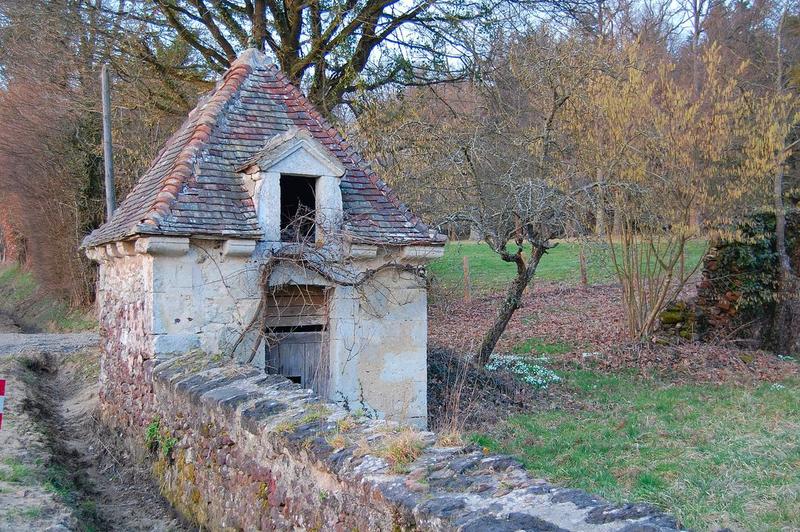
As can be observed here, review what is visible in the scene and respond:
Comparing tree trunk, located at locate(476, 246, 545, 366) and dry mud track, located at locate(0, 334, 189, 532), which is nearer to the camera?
dry mud track, located at locate(0, 334, 189, 532)

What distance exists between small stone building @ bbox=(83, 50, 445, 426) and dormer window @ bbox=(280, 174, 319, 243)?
7cm

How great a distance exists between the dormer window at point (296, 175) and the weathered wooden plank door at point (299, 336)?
2.49 ft

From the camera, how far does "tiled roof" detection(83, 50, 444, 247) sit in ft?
26.4

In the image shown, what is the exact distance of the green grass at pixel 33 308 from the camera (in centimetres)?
2384

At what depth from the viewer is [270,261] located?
826cm

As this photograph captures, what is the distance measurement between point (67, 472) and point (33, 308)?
2303cm

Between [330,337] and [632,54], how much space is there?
803cm

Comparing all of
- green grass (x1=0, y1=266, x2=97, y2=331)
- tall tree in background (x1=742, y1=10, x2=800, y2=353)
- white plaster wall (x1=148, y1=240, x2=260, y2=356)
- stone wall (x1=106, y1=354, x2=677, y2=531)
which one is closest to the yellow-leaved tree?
tall tree in background (x1=742, y1=10, x2=800, y2=353)

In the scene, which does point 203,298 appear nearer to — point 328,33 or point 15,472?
point 15,472

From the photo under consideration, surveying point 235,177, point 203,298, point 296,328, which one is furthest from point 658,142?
point 203,298

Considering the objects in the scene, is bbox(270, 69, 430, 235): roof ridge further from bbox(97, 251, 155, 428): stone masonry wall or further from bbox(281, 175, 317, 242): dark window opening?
bbox(97, 251, 155, 428): stone masonry wall

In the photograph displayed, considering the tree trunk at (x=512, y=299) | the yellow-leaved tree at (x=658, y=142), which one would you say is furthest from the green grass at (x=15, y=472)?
the yellow-leaved tree at (x=658, y=142)

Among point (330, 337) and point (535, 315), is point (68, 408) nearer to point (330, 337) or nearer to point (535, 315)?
point (330, 337)

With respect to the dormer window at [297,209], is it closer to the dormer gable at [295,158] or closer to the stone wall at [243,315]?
the dormer gable at [295,158]
